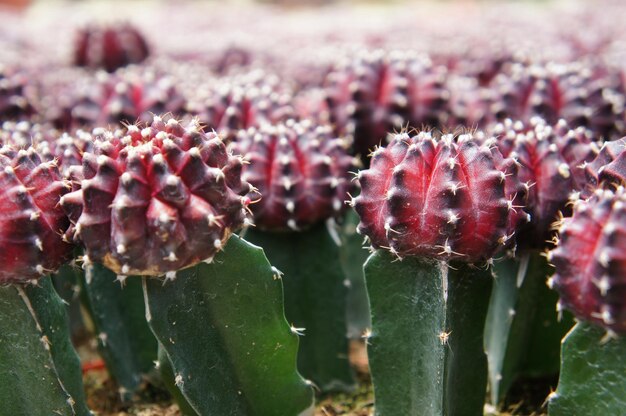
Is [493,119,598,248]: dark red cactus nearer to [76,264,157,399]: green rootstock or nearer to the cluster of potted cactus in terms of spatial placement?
the cluster of potted cactus

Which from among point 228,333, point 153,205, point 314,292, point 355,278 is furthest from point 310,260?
point 153,205

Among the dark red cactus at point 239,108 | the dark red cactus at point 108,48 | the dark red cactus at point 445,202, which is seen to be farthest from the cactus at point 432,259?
the dark red cactus at point 108,48

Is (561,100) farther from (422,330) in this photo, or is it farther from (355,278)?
(422,330)

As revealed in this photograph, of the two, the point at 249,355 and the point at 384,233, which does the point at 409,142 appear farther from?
the point at 249,355

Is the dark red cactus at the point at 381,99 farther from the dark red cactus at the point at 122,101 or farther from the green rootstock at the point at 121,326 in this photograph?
the green rootstock at the point at 121,326

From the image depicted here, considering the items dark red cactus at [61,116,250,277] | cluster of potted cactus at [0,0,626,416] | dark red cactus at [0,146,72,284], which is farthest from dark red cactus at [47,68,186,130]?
dark red cactus at [61,116,250,277]

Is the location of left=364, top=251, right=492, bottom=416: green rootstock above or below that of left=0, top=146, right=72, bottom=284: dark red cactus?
below

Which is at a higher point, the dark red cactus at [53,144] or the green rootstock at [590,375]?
the dark red cactus at [53,144]
